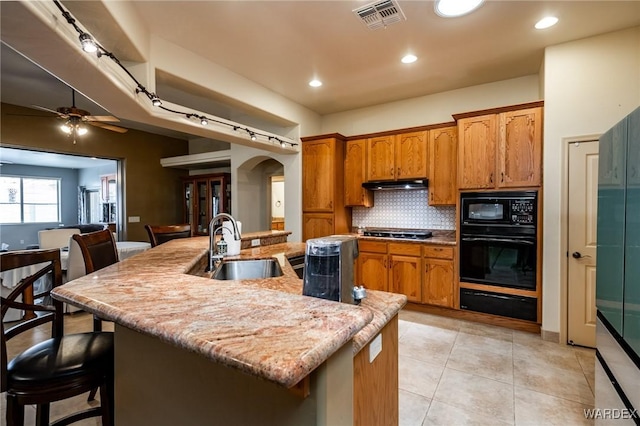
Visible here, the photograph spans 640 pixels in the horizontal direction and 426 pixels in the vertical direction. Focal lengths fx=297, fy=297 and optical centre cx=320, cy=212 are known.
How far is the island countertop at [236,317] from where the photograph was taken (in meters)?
0.62

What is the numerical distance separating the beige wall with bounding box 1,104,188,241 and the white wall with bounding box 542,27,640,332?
22.8ft

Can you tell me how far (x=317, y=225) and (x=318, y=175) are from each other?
78 cm

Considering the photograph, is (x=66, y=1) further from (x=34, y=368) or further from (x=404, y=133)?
(x=404, y=133)

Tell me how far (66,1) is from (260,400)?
102 inches

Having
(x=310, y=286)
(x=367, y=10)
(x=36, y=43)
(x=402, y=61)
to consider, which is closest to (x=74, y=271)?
(x=36, y=43)

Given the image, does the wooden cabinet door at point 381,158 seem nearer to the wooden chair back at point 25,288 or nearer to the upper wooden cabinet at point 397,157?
the upper wooden cabinet at point 397,157

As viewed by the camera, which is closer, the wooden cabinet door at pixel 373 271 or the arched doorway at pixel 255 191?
the wooden cabinet door at pixel 373 271

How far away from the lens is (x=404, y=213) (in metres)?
4.57

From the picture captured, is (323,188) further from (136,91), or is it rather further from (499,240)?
(136,91)

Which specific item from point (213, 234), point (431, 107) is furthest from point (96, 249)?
point (431, 107)

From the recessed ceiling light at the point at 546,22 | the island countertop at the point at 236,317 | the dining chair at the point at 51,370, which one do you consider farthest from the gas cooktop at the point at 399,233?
the dining chair at the point at 51,370

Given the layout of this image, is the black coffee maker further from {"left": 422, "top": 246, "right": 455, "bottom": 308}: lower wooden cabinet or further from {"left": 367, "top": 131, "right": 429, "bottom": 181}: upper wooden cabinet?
{"left": 367, "top": 131, "right": 429, "bottom": 181}: upper wooden cabinet

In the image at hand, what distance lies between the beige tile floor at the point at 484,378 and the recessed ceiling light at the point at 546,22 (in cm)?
299

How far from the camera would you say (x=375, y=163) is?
4.42 metres
